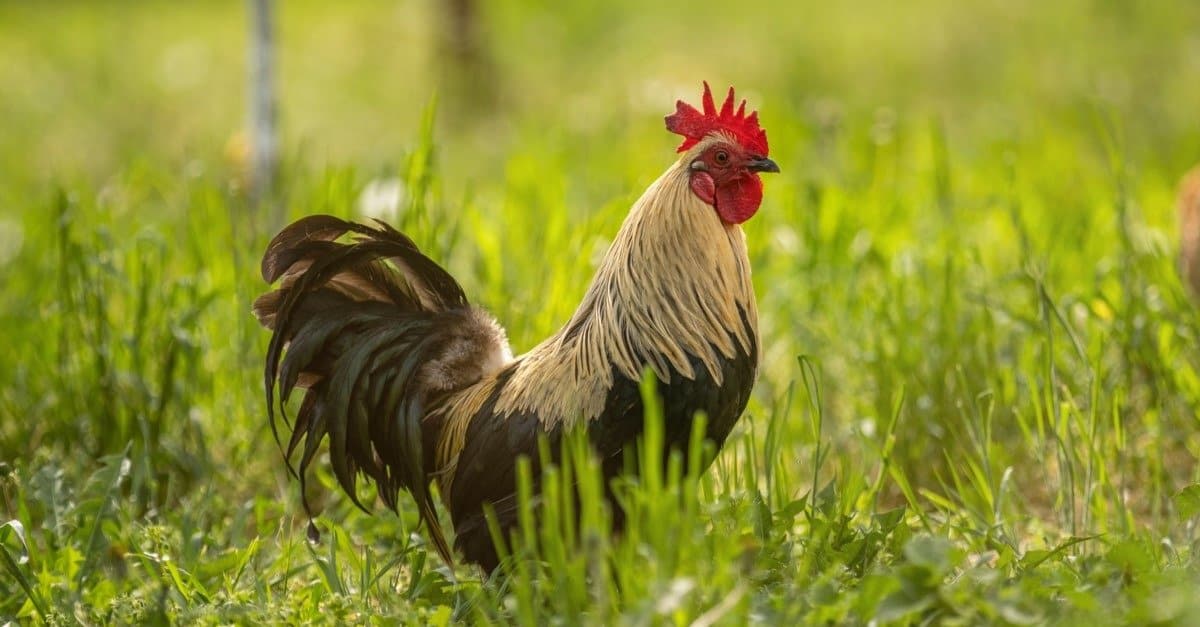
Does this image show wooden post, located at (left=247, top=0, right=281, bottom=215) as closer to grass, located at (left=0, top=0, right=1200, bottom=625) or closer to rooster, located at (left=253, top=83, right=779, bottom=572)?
grass, located at (left=0, top=0, right=1200, bottom=625)

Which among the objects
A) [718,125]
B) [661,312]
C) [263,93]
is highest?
[263,93]

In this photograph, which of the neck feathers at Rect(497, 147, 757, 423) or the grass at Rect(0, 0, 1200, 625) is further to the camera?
the neck feathers at Rect(497, 147, 757, 423)

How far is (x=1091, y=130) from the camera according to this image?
6.83 m

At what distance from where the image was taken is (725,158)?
2.83 m

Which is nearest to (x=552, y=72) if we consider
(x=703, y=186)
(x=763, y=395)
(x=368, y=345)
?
(x=763, y=395)

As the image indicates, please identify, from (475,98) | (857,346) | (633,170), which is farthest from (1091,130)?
(475,98)

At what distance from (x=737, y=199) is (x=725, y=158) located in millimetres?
97

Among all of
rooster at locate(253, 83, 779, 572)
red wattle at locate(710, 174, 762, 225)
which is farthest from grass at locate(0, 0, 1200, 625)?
red wattle at locate(710, 174, 762, 225)

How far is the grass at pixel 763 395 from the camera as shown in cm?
250

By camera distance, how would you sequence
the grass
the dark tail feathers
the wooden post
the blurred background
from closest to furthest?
the grass, the dark tail feathers, the wooden post, the blurred background

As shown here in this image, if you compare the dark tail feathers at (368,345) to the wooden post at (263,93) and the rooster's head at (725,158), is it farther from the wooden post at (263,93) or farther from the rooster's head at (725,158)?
the wooden post at (263,93)

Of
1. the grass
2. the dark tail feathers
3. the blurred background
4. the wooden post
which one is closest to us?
the grass

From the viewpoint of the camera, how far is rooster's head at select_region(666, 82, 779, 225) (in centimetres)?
282

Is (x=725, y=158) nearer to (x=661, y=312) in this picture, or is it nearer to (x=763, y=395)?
(x=661, y=312)
